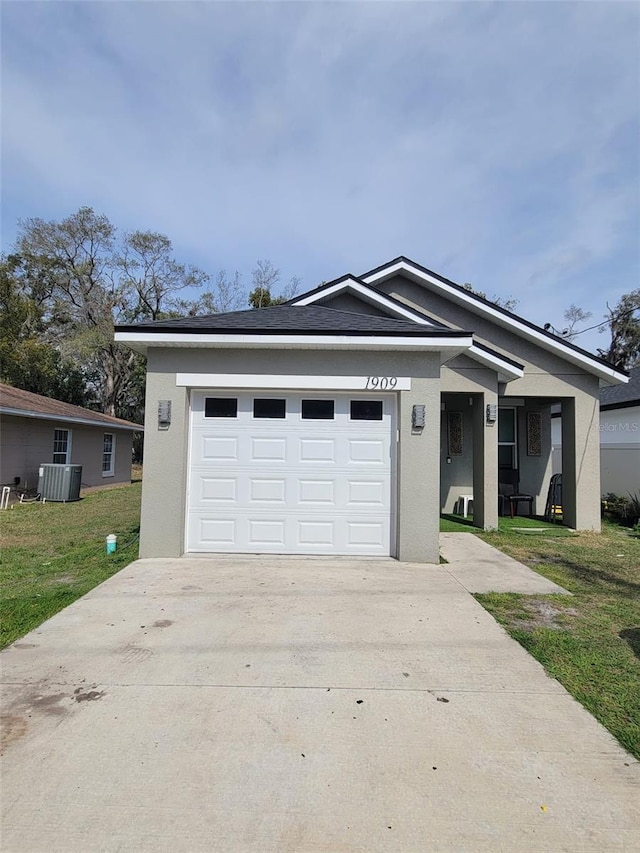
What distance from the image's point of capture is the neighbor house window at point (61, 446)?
17234 millimetres

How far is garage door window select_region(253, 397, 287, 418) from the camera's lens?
6.77 m

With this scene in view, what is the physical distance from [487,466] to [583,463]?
2.37 m

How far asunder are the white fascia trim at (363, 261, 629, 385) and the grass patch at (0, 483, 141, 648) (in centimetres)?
810

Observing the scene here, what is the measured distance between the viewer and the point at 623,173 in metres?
12.2

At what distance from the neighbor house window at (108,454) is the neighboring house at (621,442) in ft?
65.3

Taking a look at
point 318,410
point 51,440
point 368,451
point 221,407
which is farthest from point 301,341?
point 51,440

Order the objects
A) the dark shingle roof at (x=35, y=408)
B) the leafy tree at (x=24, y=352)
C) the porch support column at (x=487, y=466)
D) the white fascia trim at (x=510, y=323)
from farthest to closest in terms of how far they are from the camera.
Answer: the leafy tree at (x=24, y=352), the dark shingle roof at (x=35, y=408), the white fascia trim at (x=510, y=323), the porch support column at (x=487, y=466)

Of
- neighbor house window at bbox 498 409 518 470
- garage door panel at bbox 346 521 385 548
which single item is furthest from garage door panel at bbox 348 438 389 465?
neighbor house window at bbox 498 409 518 470

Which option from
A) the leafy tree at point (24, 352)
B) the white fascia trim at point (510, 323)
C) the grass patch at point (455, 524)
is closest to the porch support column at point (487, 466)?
the grass patch at point (455, 524)

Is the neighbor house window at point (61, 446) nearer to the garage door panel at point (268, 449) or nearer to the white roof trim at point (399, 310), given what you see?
the white roof trim at point (399, 310)

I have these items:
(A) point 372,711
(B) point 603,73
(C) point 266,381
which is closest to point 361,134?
(B) point 603,73

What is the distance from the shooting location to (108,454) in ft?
70.5

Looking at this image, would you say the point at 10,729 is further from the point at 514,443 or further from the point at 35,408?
the point at 35,408

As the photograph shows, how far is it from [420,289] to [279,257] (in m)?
21.4
